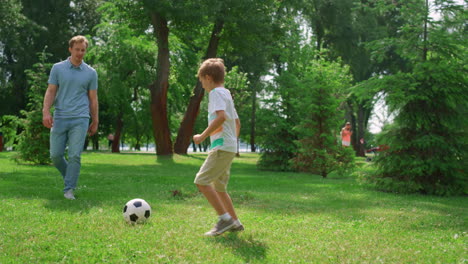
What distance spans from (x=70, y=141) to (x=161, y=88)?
14761 mm

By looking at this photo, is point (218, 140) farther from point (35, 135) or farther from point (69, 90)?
point (35, 135)

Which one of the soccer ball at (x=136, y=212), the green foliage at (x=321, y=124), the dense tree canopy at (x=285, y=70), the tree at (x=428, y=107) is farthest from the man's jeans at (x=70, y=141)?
the green foliage at (x=321, y=124)

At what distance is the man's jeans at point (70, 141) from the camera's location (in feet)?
22.9

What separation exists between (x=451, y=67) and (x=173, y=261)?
801 cm

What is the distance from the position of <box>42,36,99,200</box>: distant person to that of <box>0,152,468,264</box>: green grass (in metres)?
0.68

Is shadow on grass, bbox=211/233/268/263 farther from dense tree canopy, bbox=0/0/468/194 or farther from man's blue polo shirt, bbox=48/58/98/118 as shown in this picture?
dense tree canopy, bbox=0/0/468/194

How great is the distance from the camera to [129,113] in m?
33.1

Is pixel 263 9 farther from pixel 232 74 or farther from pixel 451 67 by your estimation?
pixel 451 67

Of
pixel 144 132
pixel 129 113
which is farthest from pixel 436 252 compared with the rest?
pixel 144 132

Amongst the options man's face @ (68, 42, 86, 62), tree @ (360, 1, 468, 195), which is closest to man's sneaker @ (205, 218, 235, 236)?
man's face @ (68, 42, 86, 62)

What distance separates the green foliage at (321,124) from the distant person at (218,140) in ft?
32.5

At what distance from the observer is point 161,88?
70.7 ft

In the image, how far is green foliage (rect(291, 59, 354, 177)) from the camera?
14.6 meters

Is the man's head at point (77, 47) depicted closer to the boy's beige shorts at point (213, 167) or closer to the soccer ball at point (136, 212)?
the soccer ball at point (136, 212)
